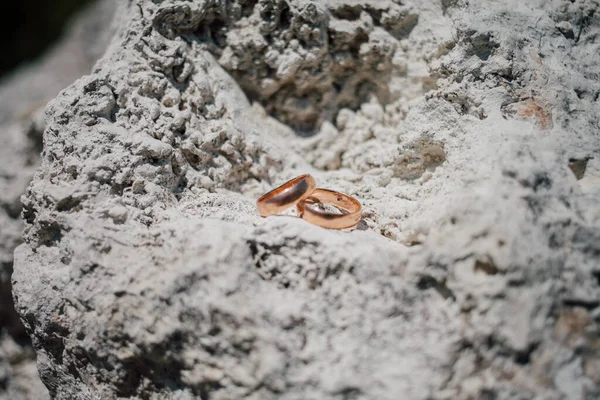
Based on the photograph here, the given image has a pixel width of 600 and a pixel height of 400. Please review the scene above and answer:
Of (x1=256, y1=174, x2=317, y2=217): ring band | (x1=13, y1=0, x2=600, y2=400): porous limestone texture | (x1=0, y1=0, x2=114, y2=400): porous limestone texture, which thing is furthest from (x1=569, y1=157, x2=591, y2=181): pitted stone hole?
(x1=0, y1=0, x2=114, y2=400): porous limestone texture

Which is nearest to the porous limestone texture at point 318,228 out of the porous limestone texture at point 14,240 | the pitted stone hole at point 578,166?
the pitted stone hole at point 578,166

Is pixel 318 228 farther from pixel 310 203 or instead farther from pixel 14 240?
pixel 14 240

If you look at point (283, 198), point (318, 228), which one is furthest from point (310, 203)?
point (318, 228)

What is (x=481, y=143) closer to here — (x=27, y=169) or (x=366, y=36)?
(x=366, y=36)

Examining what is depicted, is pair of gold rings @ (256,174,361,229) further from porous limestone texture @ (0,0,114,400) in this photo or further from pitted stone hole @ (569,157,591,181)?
porous limestone texture @ (0,0,114,400)

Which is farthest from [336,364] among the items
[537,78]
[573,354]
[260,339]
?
[537,78]
